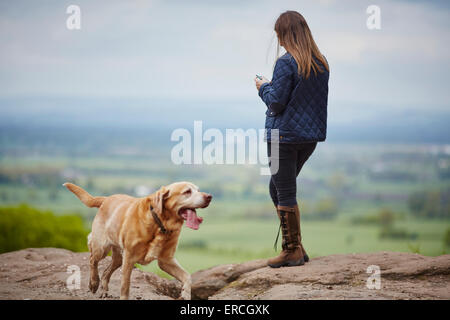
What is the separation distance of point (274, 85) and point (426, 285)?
2.04 metres

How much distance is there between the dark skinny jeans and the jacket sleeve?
328 mm

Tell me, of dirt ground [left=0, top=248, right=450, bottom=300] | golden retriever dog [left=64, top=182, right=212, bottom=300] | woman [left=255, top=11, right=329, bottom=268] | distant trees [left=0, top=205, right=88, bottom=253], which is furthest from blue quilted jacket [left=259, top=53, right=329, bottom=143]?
distant trees [left=0, top=205, right=88, bottom=253]

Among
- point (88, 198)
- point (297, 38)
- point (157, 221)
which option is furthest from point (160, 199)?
point (297, 38)

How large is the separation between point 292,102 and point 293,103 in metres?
0.01

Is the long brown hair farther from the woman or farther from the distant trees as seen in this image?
the distant trees

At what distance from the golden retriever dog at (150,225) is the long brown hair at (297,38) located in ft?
4.63

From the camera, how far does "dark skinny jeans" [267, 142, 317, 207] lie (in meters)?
4.32

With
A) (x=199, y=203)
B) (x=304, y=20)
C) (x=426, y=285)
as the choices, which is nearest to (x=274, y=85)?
(x=304, y=20)

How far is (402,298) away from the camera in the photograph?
387 centimetres

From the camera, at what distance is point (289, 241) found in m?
4.56

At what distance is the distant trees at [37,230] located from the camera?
268 inches

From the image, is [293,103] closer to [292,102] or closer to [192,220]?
[292,102]
